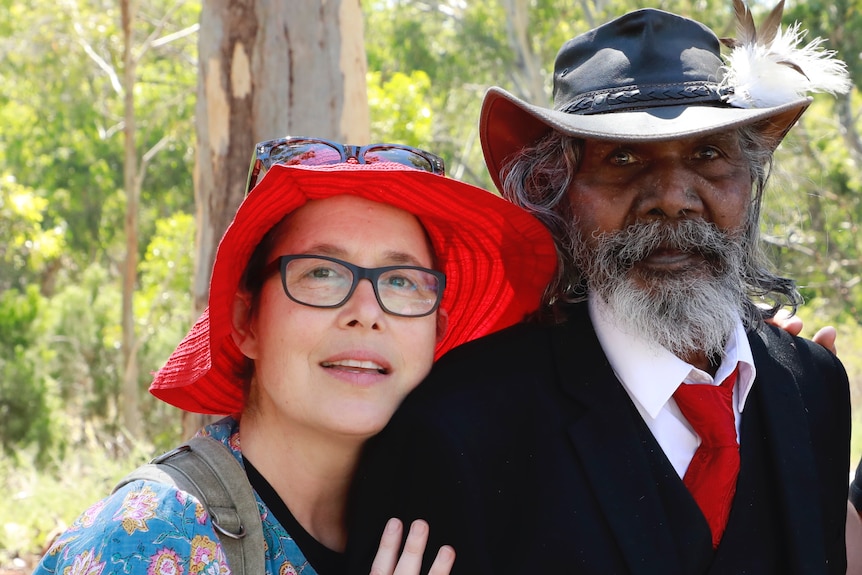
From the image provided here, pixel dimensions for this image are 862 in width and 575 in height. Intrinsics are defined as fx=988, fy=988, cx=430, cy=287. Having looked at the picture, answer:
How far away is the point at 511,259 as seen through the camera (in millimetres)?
2602

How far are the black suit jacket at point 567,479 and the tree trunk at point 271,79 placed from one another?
1707mm

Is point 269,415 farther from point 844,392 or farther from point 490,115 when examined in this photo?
point 844,392

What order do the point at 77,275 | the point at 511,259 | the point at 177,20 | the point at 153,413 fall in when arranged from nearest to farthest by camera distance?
the point at 511,259, the point at 153,413, the point at 177,20, the point at 77,275

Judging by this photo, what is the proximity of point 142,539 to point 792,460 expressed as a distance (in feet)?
4.87

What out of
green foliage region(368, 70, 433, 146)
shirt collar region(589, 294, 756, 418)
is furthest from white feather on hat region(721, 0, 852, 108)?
green foliage region(368, 70, 433, 146)

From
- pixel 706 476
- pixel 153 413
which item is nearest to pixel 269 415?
pixel 706 476

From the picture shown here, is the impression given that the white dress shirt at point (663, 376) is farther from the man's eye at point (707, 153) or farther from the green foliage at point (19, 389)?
the green foliage at point (19, 389)

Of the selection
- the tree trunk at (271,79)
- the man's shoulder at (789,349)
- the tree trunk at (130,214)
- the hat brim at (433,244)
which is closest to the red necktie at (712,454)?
the man's shoulder at (789,349)

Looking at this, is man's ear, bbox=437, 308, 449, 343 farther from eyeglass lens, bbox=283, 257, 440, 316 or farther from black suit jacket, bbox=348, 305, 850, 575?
eyeglass lens, bbox=283, 257, 440, 316

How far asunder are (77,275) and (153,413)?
10057 millimetres

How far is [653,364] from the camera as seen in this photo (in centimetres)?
240

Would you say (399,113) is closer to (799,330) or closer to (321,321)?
(799,330)

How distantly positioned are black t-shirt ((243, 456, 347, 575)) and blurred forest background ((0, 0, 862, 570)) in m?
1.73

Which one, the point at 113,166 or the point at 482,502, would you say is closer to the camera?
the point at 482,502
